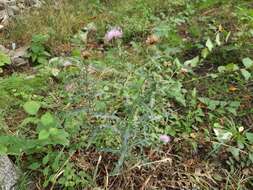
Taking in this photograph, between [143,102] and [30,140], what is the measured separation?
2.38 ft

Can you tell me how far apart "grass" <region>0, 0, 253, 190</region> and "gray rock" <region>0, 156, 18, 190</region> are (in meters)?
0.05

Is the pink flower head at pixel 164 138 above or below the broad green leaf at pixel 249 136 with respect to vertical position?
above

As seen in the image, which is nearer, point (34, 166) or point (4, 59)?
point (34, 166)

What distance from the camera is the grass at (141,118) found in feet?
8.98

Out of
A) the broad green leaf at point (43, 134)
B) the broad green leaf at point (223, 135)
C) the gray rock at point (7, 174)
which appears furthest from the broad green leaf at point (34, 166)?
the broad green leaf at point (223, 135)

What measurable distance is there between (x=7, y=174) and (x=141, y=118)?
87 cm

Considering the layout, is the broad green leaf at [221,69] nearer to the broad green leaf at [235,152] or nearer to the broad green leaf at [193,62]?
the broad green leaf at [193,62]

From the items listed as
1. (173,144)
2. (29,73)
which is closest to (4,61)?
(29,73)

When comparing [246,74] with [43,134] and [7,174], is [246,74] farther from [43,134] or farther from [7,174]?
[7,174]

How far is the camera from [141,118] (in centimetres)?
274

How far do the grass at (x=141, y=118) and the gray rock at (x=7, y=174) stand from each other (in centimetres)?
5

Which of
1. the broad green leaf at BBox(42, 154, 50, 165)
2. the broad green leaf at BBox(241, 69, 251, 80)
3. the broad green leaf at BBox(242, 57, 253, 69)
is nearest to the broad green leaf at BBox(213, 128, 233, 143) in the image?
the broad green leaf at BBox(241, 69, 251, 80)

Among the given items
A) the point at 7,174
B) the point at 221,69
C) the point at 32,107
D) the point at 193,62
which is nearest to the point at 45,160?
the point at 7,174

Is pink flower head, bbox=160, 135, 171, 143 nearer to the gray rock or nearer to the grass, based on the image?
the grass
